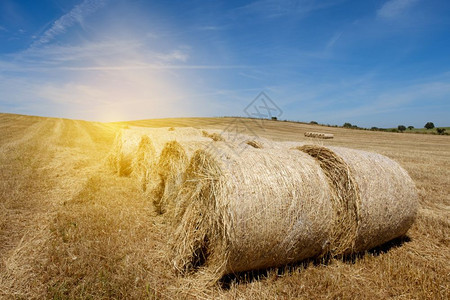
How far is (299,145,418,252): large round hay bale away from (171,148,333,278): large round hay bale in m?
0.50

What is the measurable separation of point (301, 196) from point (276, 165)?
1.70ft

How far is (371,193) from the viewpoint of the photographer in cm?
360

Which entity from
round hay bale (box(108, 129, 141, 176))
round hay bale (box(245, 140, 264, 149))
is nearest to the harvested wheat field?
round hay bale (box(245, 140, 264, 149))

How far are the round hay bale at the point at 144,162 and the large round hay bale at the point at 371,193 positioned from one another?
158 inches

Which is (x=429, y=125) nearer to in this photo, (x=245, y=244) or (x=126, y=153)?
(x=126, y=153)

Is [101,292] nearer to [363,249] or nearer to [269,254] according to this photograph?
[269,254]

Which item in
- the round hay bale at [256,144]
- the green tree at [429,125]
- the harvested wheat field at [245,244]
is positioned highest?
the green tree at [429,125]

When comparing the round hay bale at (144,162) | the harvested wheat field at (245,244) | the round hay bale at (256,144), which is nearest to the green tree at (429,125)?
the harvested wheat field at (245,244)

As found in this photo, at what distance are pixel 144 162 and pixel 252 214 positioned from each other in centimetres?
458

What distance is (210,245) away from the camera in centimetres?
337

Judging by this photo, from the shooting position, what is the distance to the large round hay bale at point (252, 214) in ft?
9.61

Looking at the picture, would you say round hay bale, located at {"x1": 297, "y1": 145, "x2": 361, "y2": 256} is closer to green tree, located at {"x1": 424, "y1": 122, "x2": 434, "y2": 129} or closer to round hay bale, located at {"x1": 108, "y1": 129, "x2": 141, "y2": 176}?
round hay bale, located at {"x1": 108, "y1": 129, "x2": 141, "y2": 176}

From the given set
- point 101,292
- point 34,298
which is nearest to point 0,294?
Result: point 34,298

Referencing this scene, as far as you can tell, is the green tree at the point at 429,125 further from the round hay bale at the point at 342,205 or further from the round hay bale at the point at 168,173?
the round hay bale at the point at 168,173
